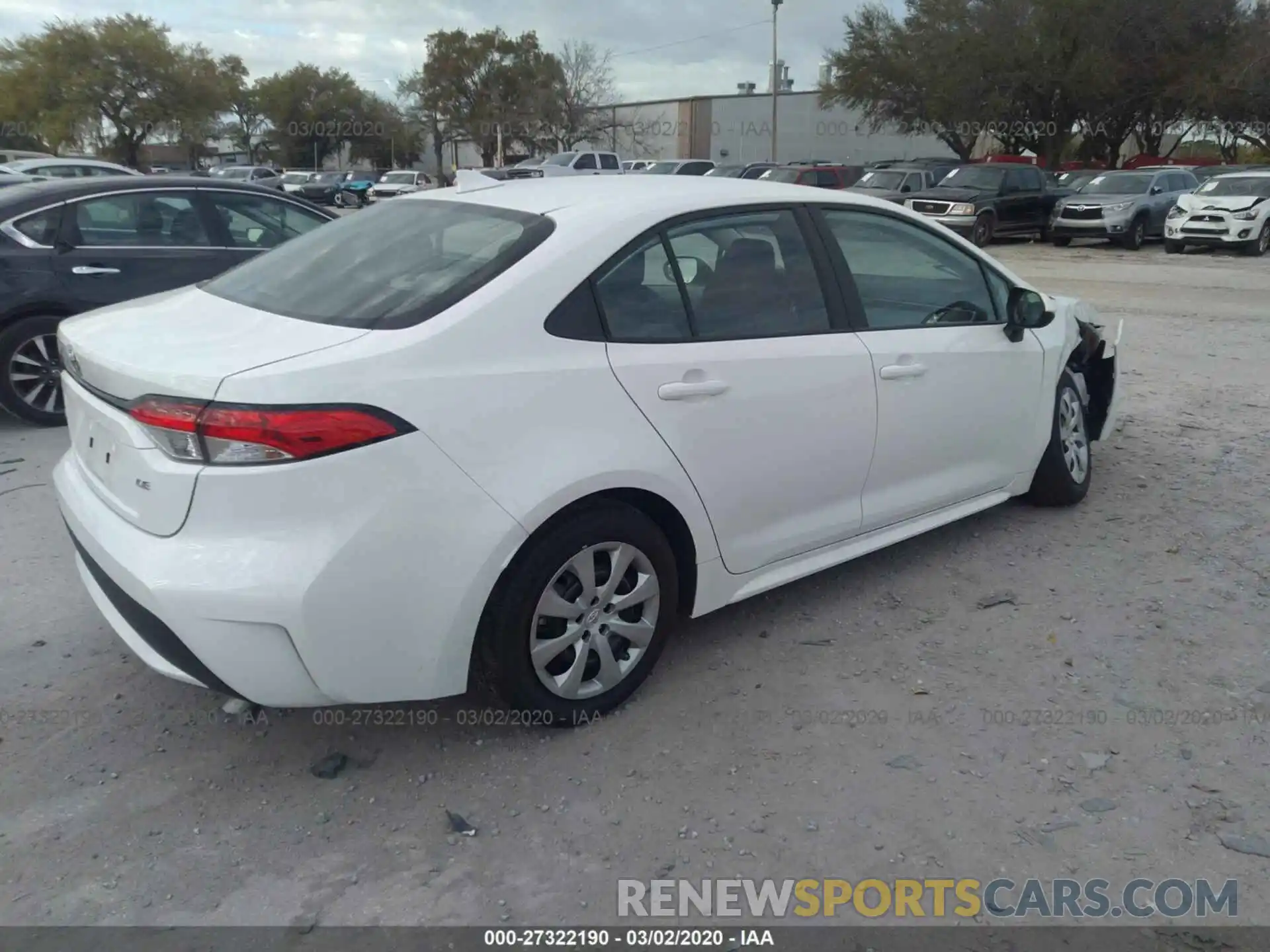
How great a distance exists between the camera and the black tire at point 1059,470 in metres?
4.93

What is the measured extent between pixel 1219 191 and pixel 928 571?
1986cm

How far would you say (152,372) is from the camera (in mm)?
2740

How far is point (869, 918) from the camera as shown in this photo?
2.54m

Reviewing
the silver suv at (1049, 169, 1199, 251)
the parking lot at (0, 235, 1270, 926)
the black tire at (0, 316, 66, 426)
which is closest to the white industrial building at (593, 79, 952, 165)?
the silver suv at (1049, 169, 1199, 251)

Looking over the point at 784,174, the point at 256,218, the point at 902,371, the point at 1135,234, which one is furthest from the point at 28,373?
the point at 1135,234

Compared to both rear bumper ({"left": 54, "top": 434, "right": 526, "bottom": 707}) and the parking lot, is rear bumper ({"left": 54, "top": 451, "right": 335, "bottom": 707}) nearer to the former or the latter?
rear bumper ({"left": 54, "top": 434, "right": 526, "bottom": 707})

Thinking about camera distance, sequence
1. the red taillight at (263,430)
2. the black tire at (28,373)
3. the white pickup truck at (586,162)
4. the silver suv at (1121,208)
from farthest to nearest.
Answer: the white pickup truck at (586,162) < the silver suv at (1121,208) < the black tire at (28,373) < the red taillight at (263,430)

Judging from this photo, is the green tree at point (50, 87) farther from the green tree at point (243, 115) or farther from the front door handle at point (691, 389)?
the front door handle at point (691, 389)

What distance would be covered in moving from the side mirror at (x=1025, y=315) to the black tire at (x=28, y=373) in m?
5.68

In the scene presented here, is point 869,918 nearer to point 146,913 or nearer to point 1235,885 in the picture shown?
point 1235,885

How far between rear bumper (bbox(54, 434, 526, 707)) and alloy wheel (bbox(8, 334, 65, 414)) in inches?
174

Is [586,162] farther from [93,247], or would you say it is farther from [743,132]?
[743,132]

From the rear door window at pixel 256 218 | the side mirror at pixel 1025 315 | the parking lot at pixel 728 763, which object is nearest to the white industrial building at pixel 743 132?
the rear door window at pixel 256 218

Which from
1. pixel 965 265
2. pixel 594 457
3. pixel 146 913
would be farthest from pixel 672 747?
pixel 965 265
